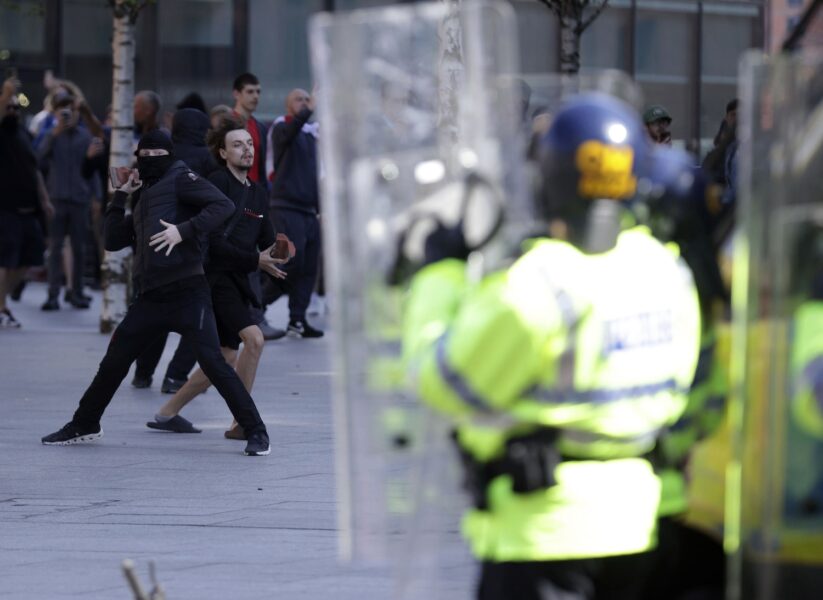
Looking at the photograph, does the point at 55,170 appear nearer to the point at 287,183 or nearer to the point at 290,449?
the point at 287,183

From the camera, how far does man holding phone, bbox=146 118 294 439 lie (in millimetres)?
10266

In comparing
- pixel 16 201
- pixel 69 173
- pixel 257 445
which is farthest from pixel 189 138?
pixel 69 173

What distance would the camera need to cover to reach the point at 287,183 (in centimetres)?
1535

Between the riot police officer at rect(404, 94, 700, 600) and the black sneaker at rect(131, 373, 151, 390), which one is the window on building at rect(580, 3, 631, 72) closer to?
the black sneaker at rect(131, 373, 151, 390)

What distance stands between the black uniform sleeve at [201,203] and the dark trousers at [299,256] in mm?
5223

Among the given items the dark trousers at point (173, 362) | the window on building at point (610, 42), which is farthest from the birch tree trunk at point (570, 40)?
the window on building at point (610, 42)

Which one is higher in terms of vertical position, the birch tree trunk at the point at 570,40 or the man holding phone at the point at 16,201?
the birch tree trunk at the point at 570,40

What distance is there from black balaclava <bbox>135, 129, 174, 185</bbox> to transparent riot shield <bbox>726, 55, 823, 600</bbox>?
6.80 meters

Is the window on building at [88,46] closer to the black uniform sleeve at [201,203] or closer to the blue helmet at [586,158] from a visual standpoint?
the black uniform sleeve at [201,203]

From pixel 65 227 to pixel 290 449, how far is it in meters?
8.79

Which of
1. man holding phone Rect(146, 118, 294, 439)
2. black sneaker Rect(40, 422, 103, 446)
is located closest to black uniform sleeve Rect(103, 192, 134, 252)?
man holding phone Rect(146, 118, 294, 439)

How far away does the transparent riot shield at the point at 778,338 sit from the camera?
3223mm

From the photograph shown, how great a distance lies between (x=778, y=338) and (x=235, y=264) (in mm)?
7228

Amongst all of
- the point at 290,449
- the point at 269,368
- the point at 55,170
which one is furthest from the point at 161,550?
the point at 55,170
